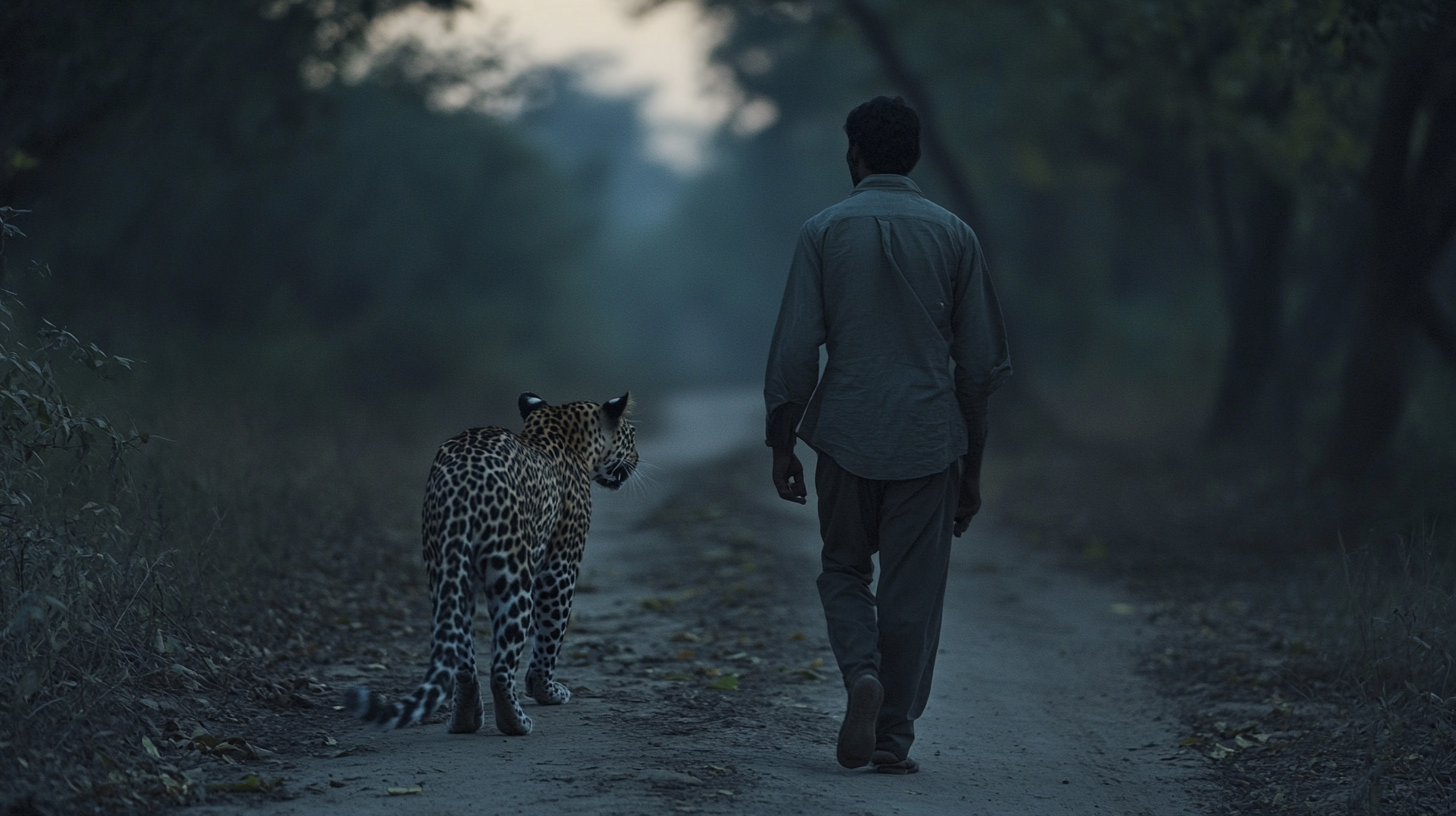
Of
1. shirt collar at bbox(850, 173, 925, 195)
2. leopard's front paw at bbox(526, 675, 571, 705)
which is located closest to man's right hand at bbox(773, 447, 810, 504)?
shirt collar at bbox(850, 173, 925, 195)

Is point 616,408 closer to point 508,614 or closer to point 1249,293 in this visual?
point 508,614

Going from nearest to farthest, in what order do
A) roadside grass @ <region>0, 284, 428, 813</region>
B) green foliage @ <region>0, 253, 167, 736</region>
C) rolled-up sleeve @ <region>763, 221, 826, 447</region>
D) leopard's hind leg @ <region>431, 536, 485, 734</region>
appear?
roadside grass @ <region>0, 284, 428, 813</region>, green foliage @ <region>0, 253, 167, 736</region>, rolled-up sleeve @ <region>763, 221, 826, 447</region>, leopard's hind leg @ <region>431, 536, 485, 734</region>

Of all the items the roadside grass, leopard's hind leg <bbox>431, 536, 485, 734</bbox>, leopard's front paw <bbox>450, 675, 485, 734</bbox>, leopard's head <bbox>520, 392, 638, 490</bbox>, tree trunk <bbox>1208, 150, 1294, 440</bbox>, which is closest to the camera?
the roadside grass

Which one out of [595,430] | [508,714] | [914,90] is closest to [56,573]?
[508,714]

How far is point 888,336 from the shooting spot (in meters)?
5.19

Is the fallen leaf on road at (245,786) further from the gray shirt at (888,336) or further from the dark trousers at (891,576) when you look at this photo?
the gray shirt at (888,336)

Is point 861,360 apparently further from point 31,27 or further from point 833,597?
point 31,27

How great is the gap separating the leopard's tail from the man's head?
2.34 m

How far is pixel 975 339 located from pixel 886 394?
14.8 inches

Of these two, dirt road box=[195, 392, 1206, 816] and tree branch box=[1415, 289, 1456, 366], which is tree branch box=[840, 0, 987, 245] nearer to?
tree branch box=[1415, 289, 1456, 366]

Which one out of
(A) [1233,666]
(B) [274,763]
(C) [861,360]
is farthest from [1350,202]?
(B) [274,763]

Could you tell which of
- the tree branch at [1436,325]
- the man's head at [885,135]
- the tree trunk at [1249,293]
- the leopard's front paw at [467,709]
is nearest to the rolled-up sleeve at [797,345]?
the man's head at [885,135]

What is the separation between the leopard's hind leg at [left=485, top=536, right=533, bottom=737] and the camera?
5488mm

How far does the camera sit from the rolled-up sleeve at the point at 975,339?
5191 mm
